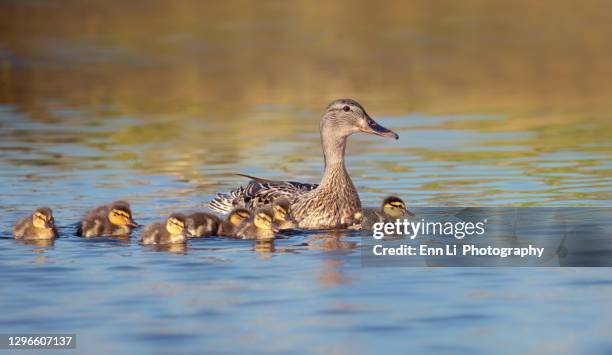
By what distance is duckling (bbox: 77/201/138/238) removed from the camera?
37.3ft

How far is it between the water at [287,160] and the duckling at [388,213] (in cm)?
33

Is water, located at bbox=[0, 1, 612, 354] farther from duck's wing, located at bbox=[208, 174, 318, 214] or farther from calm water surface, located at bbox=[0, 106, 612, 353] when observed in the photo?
duck's wing, located at bbox=[208, 174, 318, 214]

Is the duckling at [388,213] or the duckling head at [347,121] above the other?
the duckling head at [347,121]

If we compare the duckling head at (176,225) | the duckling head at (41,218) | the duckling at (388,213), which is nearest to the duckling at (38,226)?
the duckling head at (41,218)

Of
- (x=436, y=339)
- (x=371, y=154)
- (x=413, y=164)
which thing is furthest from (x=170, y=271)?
(x=371, y=154)

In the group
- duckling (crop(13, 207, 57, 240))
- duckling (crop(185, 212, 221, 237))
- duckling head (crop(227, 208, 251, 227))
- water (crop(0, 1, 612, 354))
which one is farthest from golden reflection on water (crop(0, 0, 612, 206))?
duckling (crop(13, 207, 57, 240))

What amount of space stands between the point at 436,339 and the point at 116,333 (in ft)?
5.97

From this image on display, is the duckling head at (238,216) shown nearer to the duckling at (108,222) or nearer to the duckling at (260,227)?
the duckling at (260,227)

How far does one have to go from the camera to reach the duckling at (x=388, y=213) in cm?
1181

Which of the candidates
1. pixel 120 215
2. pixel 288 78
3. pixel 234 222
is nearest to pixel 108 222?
pixel 120 215

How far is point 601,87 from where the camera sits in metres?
27.8

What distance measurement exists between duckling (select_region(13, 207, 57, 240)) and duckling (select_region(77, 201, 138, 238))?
0.94 ft

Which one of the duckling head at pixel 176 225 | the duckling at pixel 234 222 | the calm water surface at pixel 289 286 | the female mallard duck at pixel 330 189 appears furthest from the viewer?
the female mallard duck at pixel 330 189

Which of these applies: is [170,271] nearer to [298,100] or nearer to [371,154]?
[371,154]
